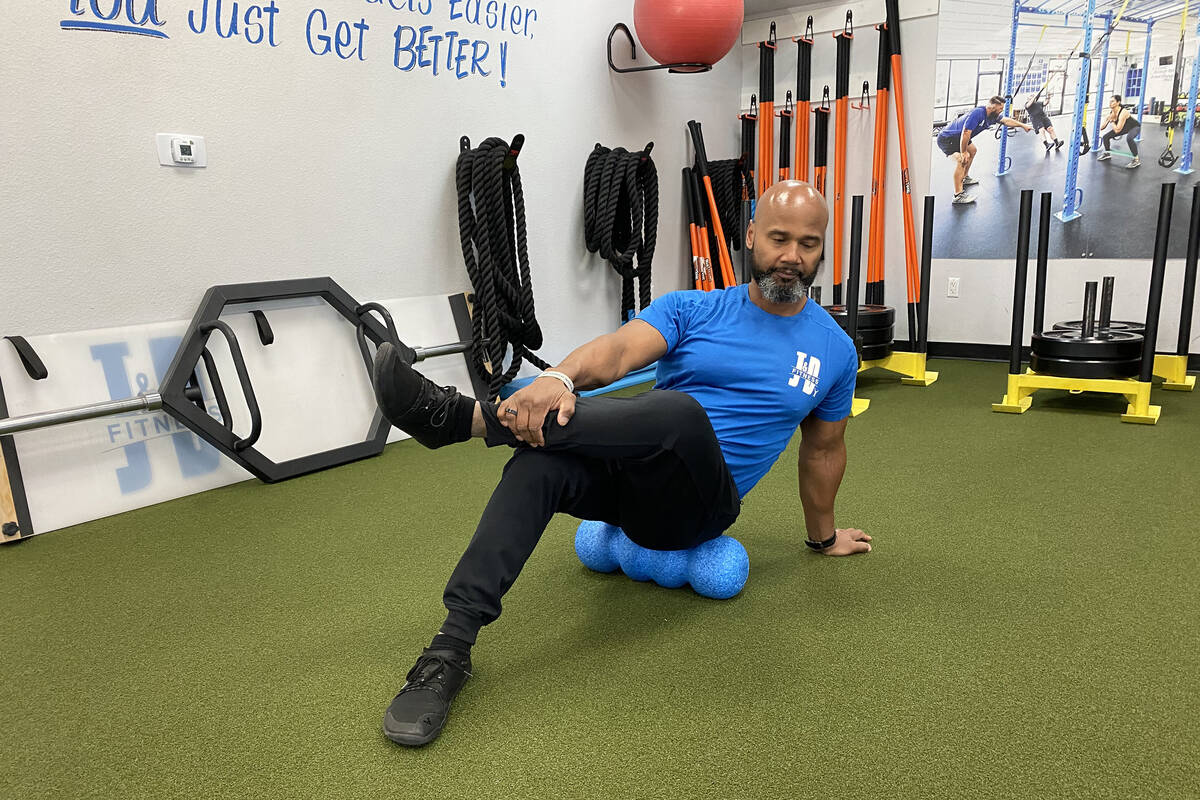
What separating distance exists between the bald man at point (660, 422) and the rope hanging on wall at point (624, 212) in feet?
8.38

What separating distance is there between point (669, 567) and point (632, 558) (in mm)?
104

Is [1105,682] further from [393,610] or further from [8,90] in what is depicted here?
[8,90]

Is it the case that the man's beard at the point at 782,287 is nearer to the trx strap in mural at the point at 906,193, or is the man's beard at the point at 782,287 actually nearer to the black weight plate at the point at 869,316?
the black weight plate at the point at 869,316

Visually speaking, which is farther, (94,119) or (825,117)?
(825,117)

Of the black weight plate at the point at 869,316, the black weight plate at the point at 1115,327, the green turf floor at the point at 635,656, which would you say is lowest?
the green turf floor at the point at 635,656

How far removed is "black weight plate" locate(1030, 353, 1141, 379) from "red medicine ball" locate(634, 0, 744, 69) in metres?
2.21

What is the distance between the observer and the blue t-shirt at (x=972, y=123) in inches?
186

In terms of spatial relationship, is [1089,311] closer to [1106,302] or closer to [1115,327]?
[1106,302]

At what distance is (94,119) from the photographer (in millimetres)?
2553

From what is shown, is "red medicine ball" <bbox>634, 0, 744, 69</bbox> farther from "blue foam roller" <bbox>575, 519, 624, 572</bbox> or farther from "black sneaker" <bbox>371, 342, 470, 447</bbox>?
"black sneaker" <bbox>371, 342, 470, 447</bbox>

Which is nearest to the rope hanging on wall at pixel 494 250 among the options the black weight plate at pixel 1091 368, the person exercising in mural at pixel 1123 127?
the black weight plate at pixel 1091 368

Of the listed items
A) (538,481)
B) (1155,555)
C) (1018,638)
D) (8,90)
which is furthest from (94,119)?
(1155,555)

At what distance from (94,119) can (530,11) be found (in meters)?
2.10

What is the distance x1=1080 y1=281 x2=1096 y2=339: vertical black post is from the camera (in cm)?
350
